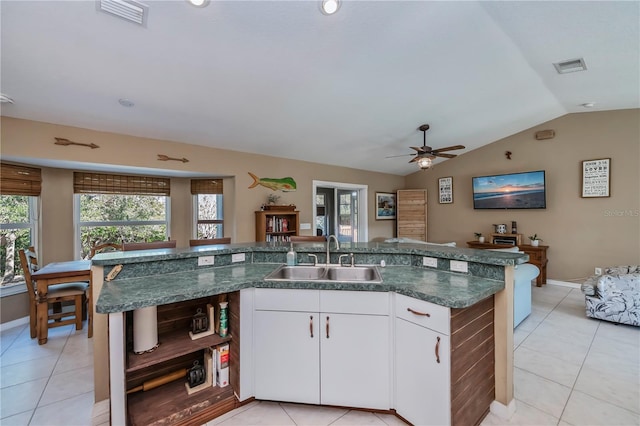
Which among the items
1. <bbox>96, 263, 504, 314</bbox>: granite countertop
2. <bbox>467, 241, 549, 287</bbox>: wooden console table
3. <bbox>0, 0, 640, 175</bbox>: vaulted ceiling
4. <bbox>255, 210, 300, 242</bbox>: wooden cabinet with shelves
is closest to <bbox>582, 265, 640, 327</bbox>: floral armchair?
<bbox>467, 241, 549, 287</bbox>: wooden console table

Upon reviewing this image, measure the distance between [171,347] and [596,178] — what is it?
6818 mm

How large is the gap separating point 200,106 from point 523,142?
619 cm

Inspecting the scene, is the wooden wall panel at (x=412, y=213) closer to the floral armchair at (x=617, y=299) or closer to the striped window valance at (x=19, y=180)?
the floral armchair at (x=617, y=299)

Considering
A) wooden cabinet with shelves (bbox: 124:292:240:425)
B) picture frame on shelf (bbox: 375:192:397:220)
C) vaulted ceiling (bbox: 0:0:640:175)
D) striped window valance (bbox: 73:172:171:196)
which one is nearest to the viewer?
wooden cabinet with shelves (bbox: 124:292:240:425)

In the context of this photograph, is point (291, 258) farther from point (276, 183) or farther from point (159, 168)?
point (276, 183)

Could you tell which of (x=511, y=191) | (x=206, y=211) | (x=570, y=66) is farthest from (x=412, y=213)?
(x=206, y=211)

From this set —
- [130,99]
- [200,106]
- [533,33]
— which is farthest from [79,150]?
[533,33]

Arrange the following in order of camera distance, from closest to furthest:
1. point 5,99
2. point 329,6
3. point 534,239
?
1. point 329,6
2. point 5,99
3. point 534,239

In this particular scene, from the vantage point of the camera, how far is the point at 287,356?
1846 millimetres

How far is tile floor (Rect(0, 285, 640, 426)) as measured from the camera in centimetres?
182

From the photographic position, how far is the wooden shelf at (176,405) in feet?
5.49

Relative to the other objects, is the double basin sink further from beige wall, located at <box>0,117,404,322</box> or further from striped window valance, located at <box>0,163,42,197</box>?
striped window valance, located at <box>0,163,42,197</box>

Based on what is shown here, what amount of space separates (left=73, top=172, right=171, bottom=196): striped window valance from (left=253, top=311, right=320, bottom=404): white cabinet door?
3648mm

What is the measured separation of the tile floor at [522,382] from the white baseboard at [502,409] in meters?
0.04
